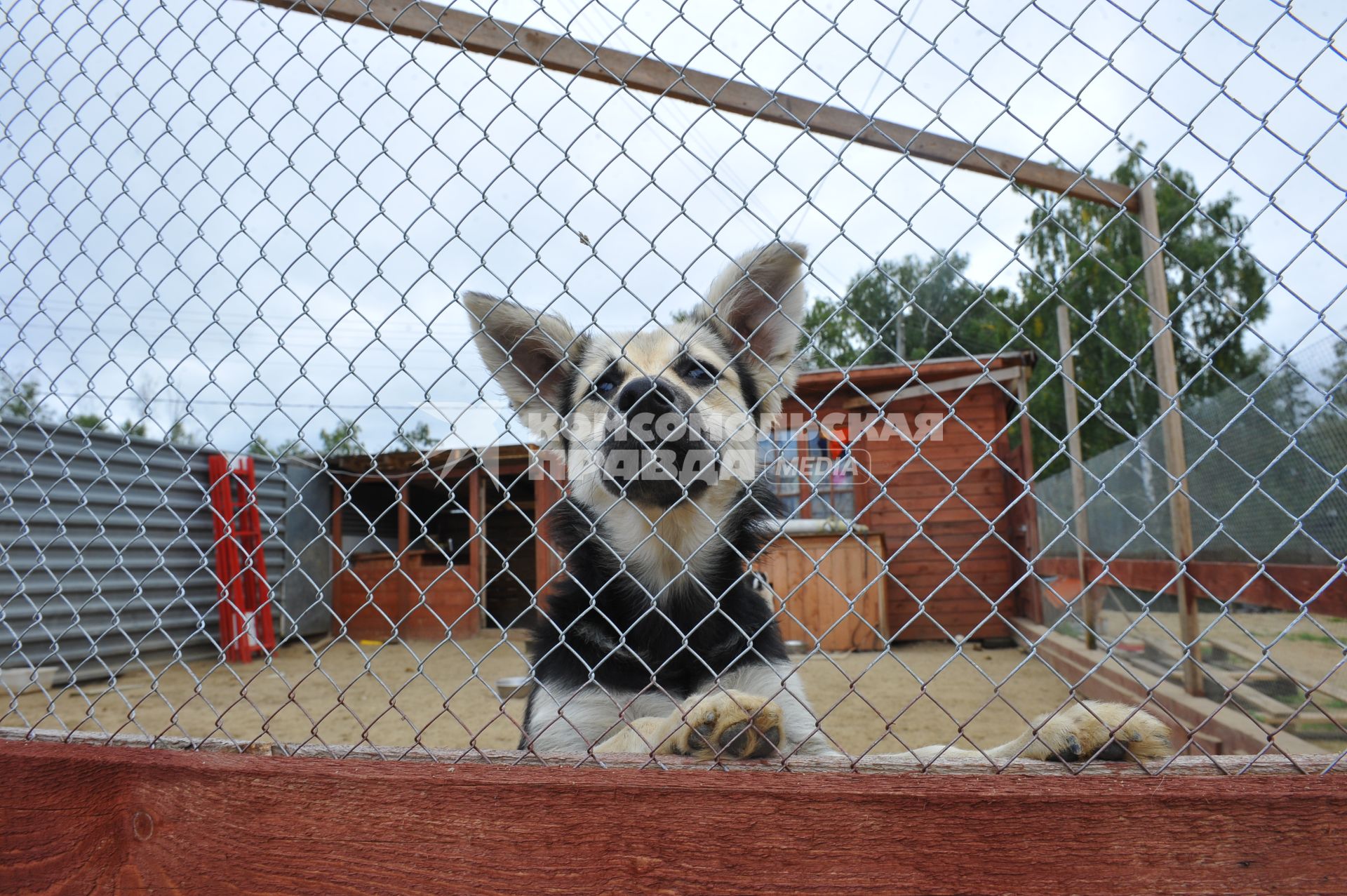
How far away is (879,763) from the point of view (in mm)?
1654

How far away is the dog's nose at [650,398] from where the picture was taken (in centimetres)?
260

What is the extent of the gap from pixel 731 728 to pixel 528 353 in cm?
191

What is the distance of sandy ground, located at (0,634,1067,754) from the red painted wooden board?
7.08 ft

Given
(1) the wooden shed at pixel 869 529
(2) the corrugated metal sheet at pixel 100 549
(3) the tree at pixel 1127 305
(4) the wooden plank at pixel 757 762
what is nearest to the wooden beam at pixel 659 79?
(4) the wooden plank at pixel 757 762

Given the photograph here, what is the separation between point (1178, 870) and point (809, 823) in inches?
28.1

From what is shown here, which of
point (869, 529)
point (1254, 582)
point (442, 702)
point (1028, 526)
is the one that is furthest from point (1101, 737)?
point (869, 529)

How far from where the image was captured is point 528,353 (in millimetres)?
3162

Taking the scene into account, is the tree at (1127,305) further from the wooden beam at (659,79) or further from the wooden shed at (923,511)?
the wooden beam at (659,79)

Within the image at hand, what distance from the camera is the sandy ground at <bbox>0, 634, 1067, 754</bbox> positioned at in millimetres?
5422

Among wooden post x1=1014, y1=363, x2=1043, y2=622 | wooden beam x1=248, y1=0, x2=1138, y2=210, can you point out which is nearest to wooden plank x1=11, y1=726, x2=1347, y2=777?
wooden beam x1=248, y1=0, x2=1138, y2=210

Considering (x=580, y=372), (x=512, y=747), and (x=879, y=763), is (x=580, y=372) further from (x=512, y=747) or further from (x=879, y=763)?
(x=512, y=747)

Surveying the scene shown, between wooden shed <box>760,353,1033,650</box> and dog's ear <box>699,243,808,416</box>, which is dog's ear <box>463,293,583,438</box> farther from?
wooden shed <box>760,353,1033,650</box>

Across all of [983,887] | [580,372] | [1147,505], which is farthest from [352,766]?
[1147,505]

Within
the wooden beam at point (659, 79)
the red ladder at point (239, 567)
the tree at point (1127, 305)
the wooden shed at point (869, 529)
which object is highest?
the tree at point (1127, 305)
